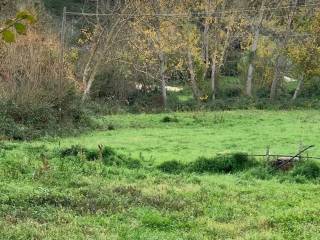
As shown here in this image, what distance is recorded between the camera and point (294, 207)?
11.4 m

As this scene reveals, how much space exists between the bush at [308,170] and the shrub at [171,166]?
11.1 feet

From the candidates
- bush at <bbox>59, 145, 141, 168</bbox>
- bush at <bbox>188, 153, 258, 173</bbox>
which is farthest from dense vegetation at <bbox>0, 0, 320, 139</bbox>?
bush at <bbox>188, 153, 258, 173</bbox>

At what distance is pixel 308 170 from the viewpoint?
15320 mm

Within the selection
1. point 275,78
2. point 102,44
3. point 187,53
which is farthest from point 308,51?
point 102,44

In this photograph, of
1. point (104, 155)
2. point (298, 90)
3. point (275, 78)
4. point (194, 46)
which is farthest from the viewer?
point (298, 90)

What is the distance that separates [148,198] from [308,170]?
5.78m

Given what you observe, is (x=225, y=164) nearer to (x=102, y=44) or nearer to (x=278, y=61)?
(x=102, y=44)

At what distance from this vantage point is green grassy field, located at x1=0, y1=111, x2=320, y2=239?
357 inches

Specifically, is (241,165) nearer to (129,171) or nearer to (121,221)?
(129,171)

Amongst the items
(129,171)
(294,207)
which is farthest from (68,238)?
(129,171)

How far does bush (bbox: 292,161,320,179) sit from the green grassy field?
308 millimetres

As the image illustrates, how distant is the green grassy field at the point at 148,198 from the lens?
9070 millimetres

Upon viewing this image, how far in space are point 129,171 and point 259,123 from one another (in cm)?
1624

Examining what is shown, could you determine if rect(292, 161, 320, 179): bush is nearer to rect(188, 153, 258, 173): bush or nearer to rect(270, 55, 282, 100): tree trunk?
rect(188, 153, 258, 173): bush
